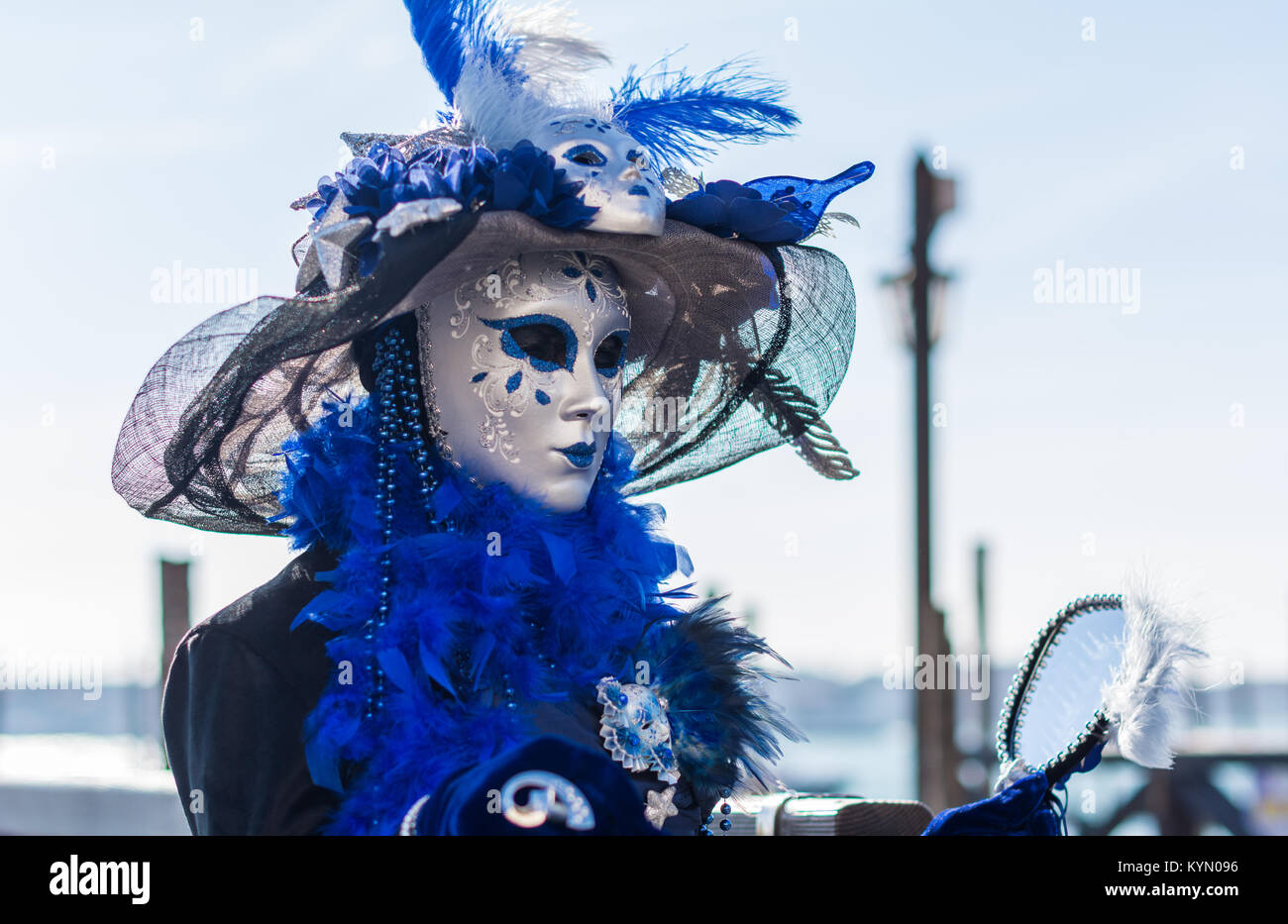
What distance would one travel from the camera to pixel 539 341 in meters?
2.08

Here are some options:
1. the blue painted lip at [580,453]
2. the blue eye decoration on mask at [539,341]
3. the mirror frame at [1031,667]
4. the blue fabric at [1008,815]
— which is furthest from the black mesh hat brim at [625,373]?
the blue fabric at [1008,815]

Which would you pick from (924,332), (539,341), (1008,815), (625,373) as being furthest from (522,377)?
(924,332)

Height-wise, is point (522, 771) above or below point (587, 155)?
below

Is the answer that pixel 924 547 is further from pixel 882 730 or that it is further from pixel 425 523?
pixel 882 730

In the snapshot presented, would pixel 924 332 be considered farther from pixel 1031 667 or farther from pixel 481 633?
pixel 481 633

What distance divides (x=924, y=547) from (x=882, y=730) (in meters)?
50.0

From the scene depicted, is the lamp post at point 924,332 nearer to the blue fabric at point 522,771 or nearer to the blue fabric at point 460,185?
the blue fabric at point 460,185

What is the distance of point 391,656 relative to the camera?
181cm

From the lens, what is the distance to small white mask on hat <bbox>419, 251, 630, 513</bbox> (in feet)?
6.73

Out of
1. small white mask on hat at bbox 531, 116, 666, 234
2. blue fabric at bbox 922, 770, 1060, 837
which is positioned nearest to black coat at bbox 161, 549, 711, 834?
blue fabric at bbox 922, 770, 1060, 837

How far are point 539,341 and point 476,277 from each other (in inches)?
6.2

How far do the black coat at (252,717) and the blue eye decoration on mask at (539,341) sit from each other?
544mm

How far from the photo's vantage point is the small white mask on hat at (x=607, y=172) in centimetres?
203
